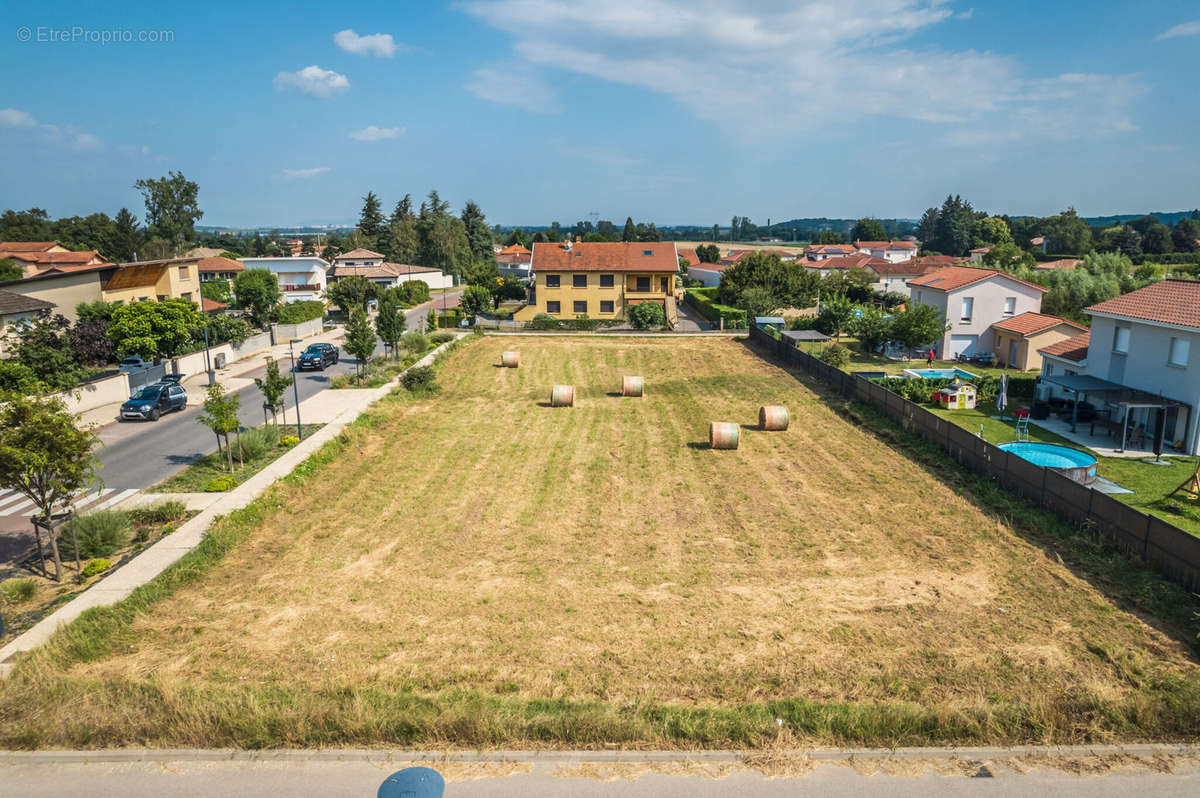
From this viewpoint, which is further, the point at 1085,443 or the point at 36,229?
the point at 36,229

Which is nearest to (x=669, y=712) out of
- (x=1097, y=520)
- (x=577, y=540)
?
(x=577, y=540)

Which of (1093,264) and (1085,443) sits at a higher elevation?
(1093,264)

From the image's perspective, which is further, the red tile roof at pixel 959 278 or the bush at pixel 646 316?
the bush at pixel 646 316

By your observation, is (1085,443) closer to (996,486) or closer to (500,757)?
(996,486)

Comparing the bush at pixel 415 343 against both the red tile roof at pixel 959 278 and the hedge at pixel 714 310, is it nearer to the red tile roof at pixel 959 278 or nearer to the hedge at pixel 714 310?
the hedge at pixel 714 310

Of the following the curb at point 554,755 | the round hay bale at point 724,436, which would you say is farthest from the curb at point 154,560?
the round hay bale at point 724,436
